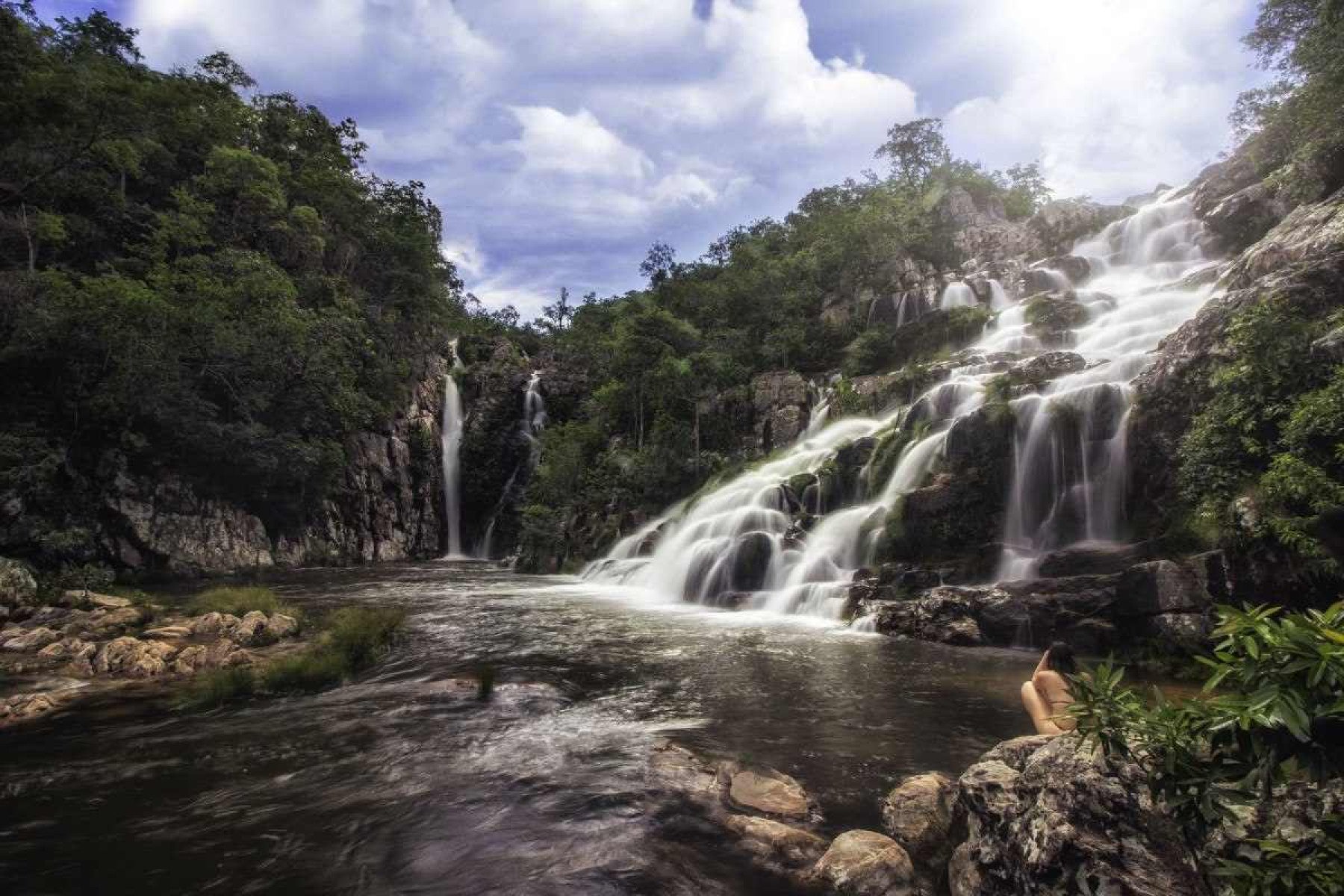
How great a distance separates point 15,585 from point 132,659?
279 inches

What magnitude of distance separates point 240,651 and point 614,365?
3016cm

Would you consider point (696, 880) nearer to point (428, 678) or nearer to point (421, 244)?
point (428, 678)

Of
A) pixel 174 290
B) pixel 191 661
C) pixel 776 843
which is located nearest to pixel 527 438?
pixel 174 290

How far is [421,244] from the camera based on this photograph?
48.2 meters

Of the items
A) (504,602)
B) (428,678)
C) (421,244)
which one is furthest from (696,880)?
(421,244)

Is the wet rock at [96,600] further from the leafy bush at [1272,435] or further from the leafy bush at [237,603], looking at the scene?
the leafy bush at [1272,435]

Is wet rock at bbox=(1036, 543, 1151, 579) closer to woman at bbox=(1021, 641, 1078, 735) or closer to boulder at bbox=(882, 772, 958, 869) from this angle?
woman at bbox=(1021, 641, 1078, 735)

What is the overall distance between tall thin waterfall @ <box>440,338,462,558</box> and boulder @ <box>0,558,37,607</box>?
33138 millimetres

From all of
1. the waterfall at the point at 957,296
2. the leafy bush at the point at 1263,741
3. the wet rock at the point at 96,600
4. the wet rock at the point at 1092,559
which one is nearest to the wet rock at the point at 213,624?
the wet rock at the point at 96,600

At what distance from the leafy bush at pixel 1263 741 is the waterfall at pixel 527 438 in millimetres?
46064

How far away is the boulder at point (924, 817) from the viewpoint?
14.7ft

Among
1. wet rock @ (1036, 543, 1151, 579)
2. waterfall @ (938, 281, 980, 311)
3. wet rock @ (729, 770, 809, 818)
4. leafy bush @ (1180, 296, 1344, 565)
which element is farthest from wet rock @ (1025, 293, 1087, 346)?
wet rock @ (729, 770, 809, 818)

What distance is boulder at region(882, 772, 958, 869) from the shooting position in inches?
176

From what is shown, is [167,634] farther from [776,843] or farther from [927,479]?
[927,479]
